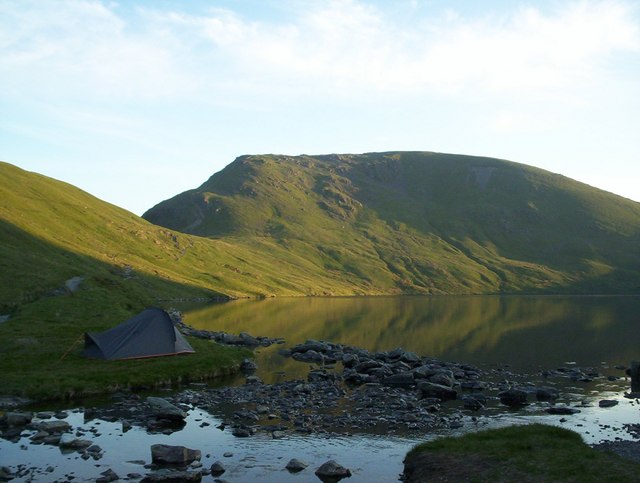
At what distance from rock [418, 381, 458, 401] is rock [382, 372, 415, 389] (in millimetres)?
3317

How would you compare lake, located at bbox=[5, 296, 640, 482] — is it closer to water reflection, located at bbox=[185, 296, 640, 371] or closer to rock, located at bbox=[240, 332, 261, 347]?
water reflection, located at bbox=[185, 296, 640, 371]

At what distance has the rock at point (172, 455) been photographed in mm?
25047

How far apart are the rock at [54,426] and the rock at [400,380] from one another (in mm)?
24945

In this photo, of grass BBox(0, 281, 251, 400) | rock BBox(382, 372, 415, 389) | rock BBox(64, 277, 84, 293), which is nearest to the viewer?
grass BBox(0, 281, 251, 400)

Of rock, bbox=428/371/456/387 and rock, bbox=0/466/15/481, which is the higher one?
rock, bbox=428/371/456/387

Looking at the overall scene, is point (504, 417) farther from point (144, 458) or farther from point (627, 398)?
point (144, 458)

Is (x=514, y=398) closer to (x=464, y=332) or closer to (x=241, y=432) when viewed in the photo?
(x=241, y=432)

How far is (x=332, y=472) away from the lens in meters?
24.0

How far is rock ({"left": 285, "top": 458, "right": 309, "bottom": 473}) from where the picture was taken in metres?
24.5

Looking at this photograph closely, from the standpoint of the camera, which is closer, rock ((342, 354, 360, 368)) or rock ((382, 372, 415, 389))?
rock ((382, 372, 415, 389))

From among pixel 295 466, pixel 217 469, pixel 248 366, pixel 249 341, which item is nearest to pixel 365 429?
pixel 295 466

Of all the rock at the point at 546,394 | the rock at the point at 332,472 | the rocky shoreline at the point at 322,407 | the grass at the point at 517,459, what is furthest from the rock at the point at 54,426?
the rock at the point at 546,394

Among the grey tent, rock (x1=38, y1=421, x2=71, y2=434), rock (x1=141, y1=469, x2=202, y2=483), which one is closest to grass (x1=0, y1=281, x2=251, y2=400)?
the grey tent

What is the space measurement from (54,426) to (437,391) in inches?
1016
